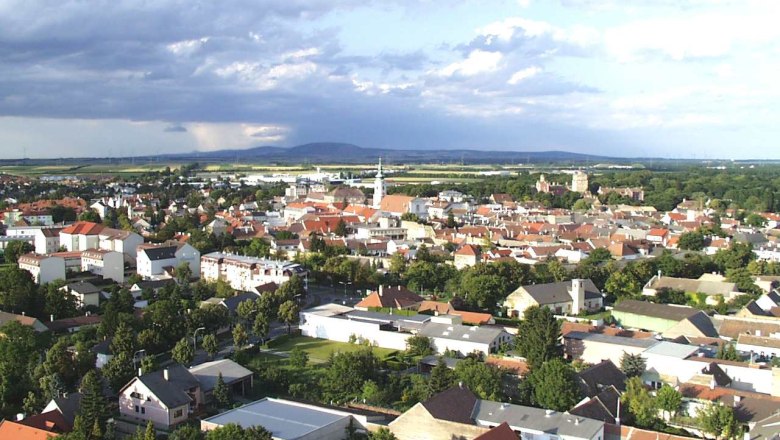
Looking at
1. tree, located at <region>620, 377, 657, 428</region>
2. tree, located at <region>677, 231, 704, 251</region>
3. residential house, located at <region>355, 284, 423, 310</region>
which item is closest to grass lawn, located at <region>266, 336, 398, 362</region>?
residential house, located at <region>355, 284, 423, 310</region>

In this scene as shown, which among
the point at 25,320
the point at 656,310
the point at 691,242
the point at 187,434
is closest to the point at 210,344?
the point at 25,320

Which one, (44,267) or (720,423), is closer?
(720,423)

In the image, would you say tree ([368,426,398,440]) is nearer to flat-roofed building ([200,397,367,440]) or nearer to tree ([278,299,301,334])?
flat-roofed building ([200,397,367,440])

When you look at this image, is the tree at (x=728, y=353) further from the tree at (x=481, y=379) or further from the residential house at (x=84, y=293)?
the residential house at (x=84, y=293)

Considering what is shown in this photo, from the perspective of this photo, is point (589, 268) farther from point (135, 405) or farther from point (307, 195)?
point (307, 195)

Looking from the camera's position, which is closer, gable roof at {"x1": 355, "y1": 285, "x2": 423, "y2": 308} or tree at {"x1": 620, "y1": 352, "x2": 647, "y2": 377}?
tree at {"x1": 620, "y1": 352, "x2": 647, "y2": 377}

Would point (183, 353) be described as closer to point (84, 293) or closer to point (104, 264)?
point (84, 293)
